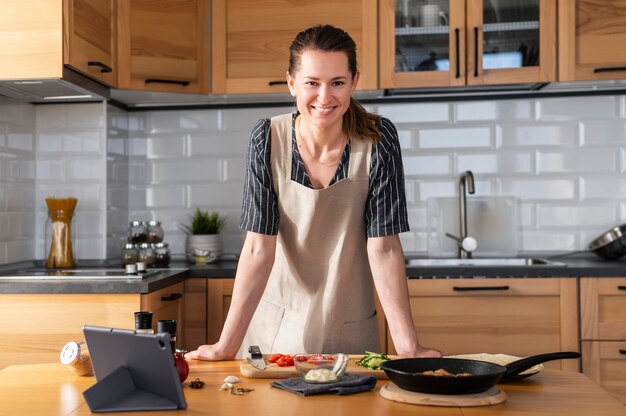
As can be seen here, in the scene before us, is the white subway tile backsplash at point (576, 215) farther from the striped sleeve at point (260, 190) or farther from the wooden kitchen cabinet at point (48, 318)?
the striped sleeve at point (260, 190)

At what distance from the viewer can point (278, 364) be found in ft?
6.07

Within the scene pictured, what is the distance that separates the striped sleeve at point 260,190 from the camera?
2.28 m

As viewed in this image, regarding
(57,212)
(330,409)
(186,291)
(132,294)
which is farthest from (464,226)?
(330,409)

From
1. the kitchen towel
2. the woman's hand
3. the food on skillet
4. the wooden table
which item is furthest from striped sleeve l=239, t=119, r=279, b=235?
the food on skillet

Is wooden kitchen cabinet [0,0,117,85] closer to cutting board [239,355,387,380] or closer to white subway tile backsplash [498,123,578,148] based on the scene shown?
cutting board [239,355,387,380]

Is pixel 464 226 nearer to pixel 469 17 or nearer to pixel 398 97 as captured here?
pixel 398 97

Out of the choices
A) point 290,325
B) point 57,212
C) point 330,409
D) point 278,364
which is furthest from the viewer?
point 57,212

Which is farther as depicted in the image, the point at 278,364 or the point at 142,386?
the point at 278,364

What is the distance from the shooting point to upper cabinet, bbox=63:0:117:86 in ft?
10.7

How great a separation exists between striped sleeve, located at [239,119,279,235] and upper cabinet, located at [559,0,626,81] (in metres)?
1.88

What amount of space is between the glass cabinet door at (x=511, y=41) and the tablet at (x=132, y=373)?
99.9 inches

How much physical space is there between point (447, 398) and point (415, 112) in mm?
2677

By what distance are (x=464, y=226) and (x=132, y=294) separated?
1631mm

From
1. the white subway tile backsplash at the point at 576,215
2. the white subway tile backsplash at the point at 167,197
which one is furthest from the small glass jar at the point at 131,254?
the white subway tile backsplash at the point at 576,215
